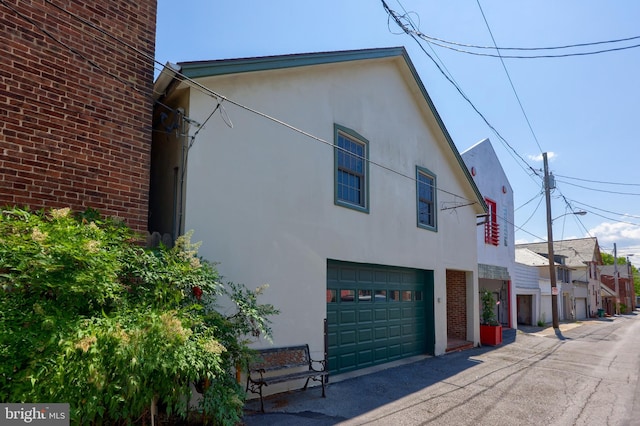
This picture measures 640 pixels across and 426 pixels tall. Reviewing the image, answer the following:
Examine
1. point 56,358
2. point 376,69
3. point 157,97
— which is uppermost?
point 376,69

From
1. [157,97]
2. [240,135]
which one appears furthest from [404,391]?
[157,97]

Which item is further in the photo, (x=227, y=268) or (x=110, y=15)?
(x=227, y=268)

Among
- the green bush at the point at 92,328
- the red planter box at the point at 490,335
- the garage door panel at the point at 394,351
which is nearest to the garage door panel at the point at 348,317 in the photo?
the garage door panel at the point at 394,351

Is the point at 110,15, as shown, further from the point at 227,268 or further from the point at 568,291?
the point at 568,291

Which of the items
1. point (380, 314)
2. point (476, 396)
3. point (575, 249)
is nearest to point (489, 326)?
point (380, 314)

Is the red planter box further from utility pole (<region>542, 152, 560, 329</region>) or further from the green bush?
the green bush

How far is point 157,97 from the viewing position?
7133 mm

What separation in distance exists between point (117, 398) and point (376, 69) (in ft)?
32.4

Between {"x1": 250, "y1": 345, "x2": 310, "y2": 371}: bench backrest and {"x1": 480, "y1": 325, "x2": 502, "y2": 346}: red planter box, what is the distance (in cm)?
978

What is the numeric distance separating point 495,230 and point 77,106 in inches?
731

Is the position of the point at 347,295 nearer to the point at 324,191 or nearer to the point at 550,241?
the point at 324,191

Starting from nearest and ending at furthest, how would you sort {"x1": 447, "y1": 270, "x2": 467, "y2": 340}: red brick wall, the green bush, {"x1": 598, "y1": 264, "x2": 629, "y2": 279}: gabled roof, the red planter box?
the green bush < {"x1": 447, "y1": 270, "x2": 467, "y2": 340}: red brick wall < the red planter box < {"x1": 598, "y1": 264, "x2": 629, "y2": 279}: gabled roof

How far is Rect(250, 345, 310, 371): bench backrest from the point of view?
288 inches

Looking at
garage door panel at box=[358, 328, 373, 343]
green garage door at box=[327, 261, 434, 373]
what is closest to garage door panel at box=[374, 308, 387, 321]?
green garage door at box=[327, 261, 434, 373]
